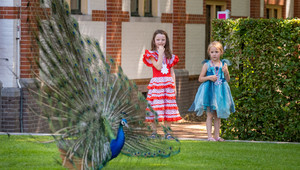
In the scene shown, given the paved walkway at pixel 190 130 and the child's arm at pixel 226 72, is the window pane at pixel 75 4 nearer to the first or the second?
the paved walkway at pixel 190 130

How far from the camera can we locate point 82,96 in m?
7.31

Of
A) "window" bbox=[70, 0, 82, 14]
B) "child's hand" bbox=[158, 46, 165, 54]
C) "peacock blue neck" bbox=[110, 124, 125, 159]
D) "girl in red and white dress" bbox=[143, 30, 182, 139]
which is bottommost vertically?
"peacock blue neck" bbox=[110, 124, 125, 159]

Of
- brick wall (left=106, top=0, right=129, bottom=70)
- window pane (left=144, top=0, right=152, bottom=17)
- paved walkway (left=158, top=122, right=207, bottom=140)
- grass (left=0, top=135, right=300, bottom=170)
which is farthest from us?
window pane (left=144, top=0, right=152, bottom=17)

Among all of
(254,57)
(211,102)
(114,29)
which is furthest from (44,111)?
(114,29)

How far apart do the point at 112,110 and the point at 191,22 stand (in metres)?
11.7

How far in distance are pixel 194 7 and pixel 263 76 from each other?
8089 millimetres

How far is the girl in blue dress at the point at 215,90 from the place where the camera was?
10523 millimetres

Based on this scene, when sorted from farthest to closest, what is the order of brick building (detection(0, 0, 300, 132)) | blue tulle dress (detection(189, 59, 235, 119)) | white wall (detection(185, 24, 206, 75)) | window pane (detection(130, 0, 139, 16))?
white wall (detection(185, 24, 206, 75))
window pane (detection(130, 0, 139, 16))
brick building (detection(0, 0, 300, 132))
blue tulle dress (detection(189, 59, 235, 119))

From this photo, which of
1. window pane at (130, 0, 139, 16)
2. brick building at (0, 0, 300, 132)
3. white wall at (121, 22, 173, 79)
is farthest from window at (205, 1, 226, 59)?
window pane at (130, 0, 139, 16)

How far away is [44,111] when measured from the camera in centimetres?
709

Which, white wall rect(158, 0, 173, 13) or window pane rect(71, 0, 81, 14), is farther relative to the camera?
white wall rect(158, 0, 173, 13)

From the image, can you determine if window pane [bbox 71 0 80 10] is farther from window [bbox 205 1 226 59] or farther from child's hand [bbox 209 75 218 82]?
window [bbox 205 1 226 59]

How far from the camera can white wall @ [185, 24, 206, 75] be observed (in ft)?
61.4

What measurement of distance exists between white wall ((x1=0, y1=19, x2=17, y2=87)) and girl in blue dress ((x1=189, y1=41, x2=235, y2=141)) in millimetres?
4118
